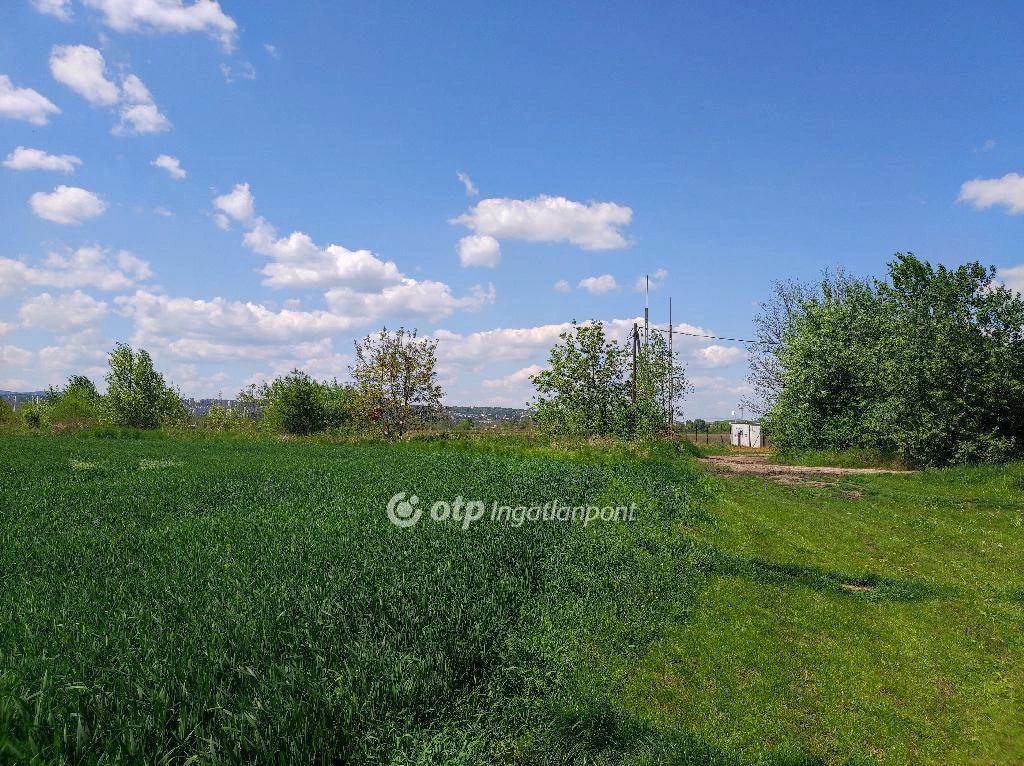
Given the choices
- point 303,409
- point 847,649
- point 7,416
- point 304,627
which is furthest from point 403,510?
point 7,416

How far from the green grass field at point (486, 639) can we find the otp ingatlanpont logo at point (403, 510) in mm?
439

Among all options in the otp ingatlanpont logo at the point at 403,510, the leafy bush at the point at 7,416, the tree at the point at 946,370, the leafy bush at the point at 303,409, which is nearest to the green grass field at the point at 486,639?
the otp ingatlanpont logo at the point at 403,510

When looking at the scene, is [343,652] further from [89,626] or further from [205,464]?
[205,464]

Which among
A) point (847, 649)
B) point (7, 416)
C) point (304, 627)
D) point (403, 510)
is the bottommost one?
point (847, 649)

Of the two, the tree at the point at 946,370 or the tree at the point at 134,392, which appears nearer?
the tree at the point at 946,370

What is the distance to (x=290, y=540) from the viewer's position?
845 cm

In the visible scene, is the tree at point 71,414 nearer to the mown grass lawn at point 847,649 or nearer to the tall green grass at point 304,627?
the tall green grass at point 304,627

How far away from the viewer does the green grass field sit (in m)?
3.89

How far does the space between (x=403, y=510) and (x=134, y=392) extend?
5416 cm

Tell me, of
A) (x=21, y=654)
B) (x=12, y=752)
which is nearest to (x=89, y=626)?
(x=21, y=654)

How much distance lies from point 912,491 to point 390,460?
1683 centimetres

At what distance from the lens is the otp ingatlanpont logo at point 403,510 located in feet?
32.7

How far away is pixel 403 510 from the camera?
10.9 metres

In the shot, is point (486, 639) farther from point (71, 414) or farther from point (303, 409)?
point (71, 414)
